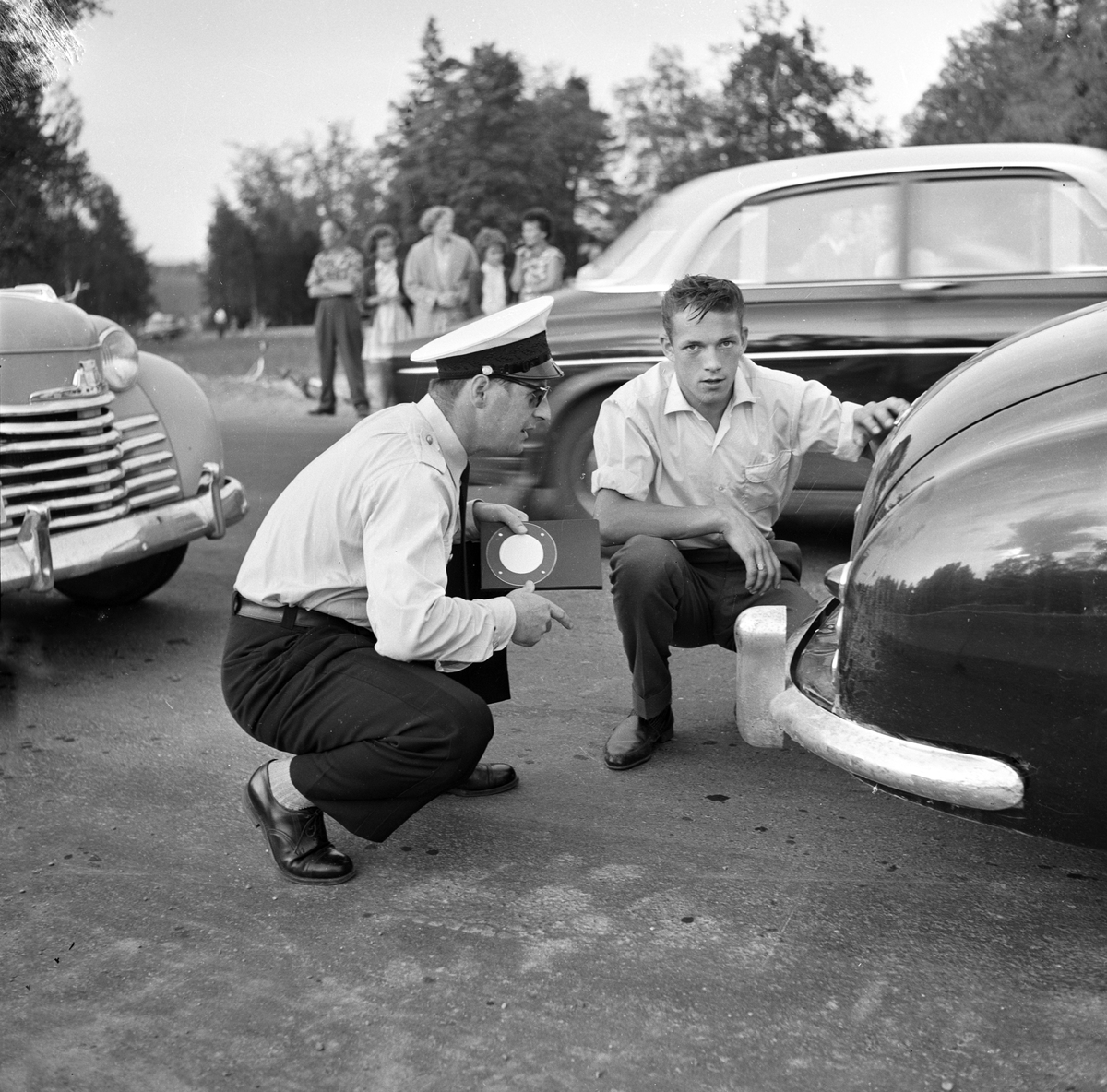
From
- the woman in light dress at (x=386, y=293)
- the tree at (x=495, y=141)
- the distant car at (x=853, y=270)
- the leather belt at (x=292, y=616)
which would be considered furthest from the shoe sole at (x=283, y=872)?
the tree at (x=495, y=141)

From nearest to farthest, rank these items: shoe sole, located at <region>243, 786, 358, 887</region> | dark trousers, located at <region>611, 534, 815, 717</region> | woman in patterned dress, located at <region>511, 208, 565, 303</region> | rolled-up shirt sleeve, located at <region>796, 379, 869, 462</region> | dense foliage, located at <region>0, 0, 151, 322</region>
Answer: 1. shoe sole, located at <region>243, 786, 358, 887</region>
2. dark trousers, located at <region>611, 534, 815, 717</region>
3. rolled-up shirt sleeve, located at <region>796, 379, 869, 462</region>
4. dense foliage, located at <region>0, 0, 151, 322</region>
5. woman in patterned dress, located at <region>511, 208, 565, 303</region>

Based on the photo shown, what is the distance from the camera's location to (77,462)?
4.16 m

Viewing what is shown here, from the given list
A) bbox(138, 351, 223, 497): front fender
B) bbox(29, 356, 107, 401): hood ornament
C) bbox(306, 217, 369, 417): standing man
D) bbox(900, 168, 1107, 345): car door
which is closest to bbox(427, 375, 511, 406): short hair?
bbox(29, 356, 107, 401): hood ornament

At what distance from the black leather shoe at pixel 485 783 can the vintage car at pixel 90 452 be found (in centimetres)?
163

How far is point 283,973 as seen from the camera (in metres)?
2.33

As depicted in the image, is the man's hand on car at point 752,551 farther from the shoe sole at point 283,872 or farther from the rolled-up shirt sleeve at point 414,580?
the shoe sole at point 283,872

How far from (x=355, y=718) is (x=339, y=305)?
8729 millimetres

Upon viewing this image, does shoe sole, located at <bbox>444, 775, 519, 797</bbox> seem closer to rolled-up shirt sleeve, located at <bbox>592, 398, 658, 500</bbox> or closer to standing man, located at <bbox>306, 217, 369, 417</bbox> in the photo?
rolled-up shirt sleeve, located at <bbox>592, 398, 658, 500</bbox>

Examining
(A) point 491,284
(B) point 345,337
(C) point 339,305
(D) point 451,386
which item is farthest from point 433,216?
(D) point 451,386

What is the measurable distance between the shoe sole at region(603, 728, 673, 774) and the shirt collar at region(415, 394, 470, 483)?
3.12 feet

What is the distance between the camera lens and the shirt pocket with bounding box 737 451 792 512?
3.32 metres

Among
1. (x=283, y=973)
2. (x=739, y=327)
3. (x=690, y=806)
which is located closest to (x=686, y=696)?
(x=690, y=806)

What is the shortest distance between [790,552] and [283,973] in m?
1.77

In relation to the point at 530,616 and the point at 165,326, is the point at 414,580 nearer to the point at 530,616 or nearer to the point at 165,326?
the point at 530,616
